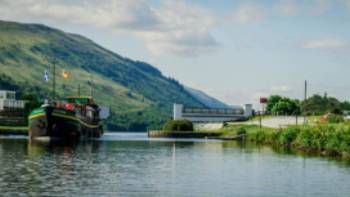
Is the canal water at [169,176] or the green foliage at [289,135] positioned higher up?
the green foliage at [289,135]

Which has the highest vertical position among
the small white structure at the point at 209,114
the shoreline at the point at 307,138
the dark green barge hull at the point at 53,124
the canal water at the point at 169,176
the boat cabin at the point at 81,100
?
the boat cabin at the point at 81,100

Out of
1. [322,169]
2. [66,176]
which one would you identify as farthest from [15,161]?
[322,169]

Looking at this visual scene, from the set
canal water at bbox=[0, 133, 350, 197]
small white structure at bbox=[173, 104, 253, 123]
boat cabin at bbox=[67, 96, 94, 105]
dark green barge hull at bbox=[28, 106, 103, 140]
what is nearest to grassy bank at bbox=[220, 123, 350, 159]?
canal water at bbox=[0, 133, 350, 197]

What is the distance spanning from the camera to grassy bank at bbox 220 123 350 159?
77.9m

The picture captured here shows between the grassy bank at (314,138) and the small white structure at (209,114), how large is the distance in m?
57.5

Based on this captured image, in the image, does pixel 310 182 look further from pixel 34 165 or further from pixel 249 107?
pixel 249 107

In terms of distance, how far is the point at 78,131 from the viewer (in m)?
123

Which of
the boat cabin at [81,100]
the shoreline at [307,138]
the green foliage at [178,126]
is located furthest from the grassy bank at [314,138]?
the boat cabin at [81,100]

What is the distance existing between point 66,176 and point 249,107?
141m

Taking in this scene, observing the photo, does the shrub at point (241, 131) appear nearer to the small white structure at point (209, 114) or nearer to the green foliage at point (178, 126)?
the green foliage at point (178, 126)

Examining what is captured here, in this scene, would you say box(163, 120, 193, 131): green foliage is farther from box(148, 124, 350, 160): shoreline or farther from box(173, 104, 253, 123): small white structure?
box(173, 104, 253, 123): small white structure

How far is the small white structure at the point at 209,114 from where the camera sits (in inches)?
7156

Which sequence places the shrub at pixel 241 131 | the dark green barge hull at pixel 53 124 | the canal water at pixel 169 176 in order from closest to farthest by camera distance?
the canal water at pixel 169 176, the dark green barge hull at pixel 53 124, the shrub at pixel 241 131

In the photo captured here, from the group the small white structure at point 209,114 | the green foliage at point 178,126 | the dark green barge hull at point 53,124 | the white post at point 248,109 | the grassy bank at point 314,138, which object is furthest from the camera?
the white post at point 248,109
